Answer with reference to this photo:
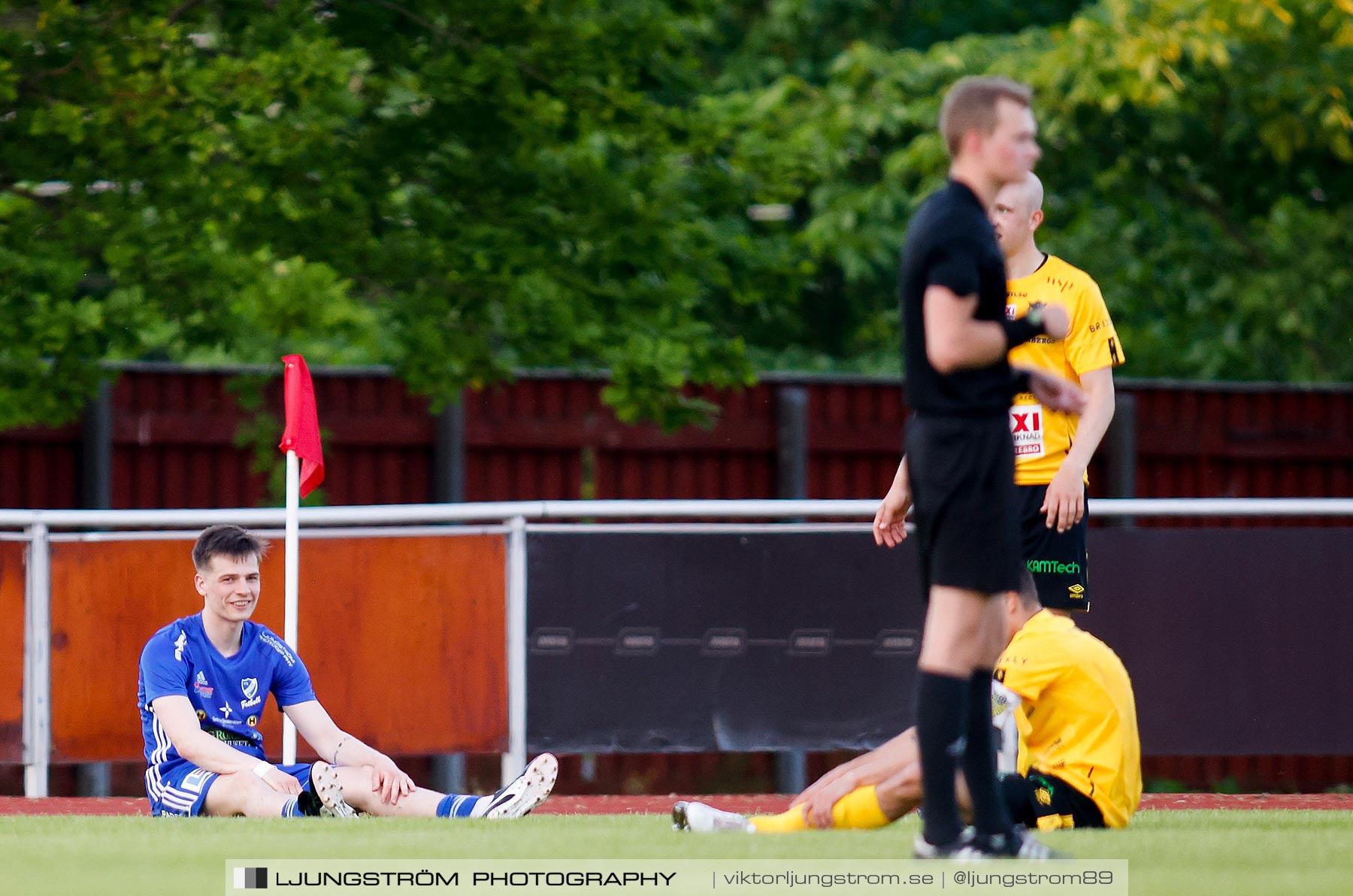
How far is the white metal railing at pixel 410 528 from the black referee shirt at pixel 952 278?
452cm

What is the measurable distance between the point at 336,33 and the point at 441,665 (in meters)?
3.59

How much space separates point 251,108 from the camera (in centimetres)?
962

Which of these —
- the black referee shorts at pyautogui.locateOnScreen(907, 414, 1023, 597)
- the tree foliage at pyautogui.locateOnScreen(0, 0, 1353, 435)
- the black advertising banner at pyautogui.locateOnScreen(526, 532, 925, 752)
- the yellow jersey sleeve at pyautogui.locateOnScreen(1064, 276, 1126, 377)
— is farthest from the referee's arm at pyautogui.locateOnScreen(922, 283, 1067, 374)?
the tree foliage at pyautogui.locateOnScreen(0, 0, 1353, 435)

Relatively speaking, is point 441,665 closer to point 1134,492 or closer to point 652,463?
point 652,463

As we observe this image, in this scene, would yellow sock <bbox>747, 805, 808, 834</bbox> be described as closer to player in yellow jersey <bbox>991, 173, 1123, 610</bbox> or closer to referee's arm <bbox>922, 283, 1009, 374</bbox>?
player in yellow jersey <bbox>991, 173, 1123, 610</bbox>

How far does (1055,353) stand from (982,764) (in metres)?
2.26

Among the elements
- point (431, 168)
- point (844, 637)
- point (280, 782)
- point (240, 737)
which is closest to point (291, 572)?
point (240, 737)

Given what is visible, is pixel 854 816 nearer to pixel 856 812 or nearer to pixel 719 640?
pixel 856 812

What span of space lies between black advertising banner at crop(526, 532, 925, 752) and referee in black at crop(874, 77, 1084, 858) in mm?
4707

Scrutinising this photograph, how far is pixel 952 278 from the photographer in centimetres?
462

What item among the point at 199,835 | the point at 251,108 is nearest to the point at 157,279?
the point at 251,108

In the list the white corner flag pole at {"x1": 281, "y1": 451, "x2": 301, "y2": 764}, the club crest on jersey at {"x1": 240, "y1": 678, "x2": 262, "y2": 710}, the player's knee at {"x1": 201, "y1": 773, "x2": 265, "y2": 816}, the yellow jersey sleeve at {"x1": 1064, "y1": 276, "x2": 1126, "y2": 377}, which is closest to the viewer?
the yellow jersey sleeve at {"x1": 1064, "y1": 276, "x2": 1126, "y2": 377}

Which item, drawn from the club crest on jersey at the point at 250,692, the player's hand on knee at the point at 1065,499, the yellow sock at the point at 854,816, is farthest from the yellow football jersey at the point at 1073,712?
the club crest on jersey at the point at 250,692

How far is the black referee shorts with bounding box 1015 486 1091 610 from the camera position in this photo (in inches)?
251
